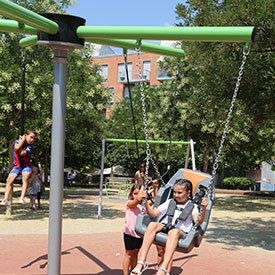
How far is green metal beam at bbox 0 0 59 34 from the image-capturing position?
4.44 m

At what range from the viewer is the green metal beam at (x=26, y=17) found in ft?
14.6

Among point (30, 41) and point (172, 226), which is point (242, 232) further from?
point (30, 41)

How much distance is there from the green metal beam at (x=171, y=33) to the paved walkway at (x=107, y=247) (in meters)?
3.63

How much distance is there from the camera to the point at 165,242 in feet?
17.1

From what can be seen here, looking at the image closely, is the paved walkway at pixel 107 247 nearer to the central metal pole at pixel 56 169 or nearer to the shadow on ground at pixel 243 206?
the central metal pole at pixel 56 169

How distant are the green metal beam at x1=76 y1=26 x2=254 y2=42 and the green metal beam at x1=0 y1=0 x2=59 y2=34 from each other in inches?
12.7

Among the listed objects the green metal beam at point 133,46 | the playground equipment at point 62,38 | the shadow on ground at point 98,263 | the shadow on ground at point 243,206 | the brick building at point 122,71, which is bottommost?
the shadow on ground at point 243,206

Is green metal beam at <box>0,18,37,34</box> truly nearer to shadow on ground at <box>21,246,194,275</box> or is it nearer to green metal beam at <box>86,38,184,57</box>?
green metal beam at <box>86,38,184,57</box>

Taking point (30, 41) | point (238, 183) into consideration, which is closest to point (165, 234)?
point (30, 41)

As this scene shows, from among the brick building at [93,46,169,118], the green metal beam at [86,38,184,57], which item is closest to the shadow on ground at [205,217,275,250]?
the green metal beam at [86,38,184,57]

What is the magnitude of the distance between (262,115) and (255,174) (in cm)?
3984

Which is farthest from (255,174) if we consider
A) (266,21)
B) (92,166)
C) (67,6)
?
(266,21)

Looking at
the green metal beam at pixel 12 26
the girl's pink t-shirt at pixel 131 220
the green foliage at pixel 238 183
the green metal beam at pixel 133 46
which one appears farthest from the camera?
the green foliage at pixel 238 183

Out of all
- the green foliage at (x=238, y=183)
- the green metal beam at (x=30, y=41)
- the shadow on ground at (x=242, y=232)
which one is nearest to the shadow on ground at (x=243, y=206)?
the shadow on ground at (x=242, y=232)
